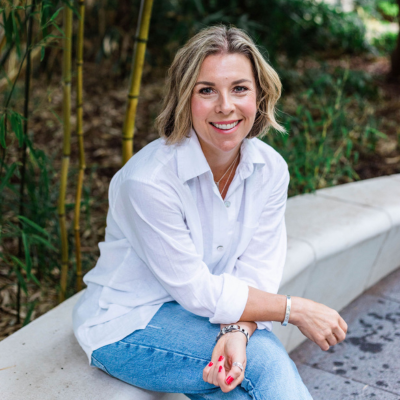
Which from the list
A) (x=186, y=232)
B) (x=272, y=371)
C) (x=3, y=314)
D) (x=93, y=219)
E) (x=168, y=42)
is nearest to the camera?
(x=272, y=371)

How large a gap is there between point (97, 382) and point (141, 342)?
15 centimetres

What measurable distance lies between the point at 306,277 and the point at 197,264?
0.80m

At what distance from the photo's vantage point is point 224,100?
1349 mm

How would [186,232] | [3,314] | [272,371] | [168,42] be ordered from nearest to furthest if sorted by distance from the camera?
[272,371] → [186,232] → [3,314] → [168,42]

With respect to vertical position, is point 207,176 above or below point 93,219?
above

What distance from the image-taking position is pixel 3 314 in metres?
2.21

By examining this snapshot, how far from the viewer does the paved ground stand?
5.89ft

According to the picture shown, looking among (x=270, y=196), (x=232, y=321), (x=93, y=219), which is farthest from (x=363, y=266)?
(x=93, y=219)

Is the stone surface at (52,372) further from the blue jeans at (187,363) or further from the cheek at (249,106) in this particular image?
the cheek at (249,106)

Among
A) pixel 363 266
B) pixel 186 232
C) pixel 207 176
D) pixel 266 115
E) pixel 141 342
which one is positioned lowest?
pixel 363 266

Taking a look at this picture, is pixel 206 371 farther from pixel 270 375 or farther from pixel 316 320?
pixel 316 320

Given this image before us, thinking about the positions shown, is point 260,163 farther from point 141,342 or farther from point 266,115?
point 141,342

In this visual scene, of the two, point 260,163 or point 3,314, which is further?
point 3,314

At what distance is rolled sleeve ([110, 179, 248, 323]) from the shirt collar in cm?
7
